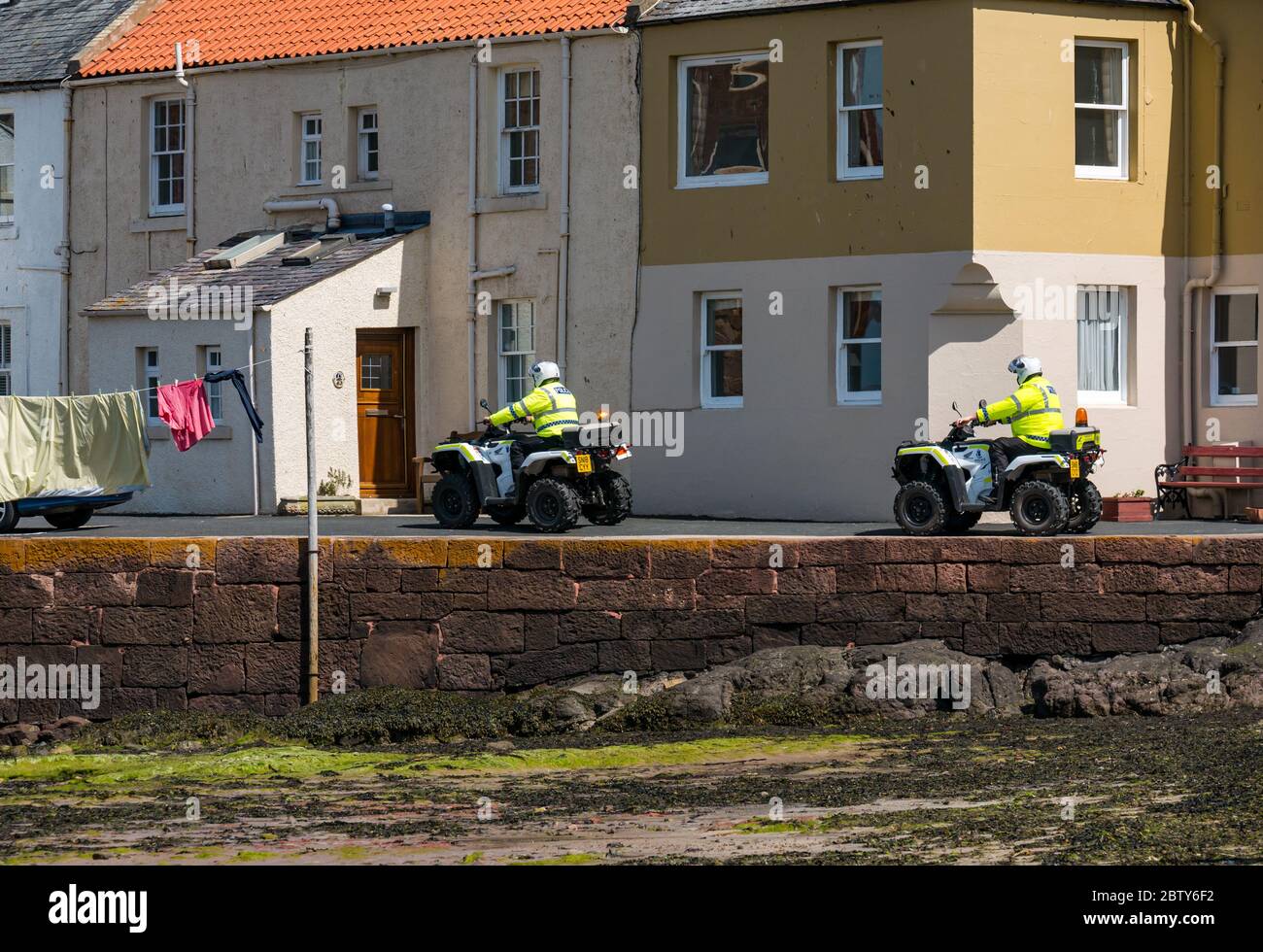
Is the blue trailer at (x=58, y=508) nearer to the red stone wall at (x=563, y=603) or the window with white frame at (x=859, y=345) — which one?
the red stone wall at (x=563, y=603)

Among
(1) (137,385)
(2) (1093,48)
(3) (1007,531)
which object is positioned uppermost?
(2) (1093,48)

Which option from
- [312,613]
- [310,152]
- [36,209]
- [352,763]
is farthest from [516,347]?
[352,763]

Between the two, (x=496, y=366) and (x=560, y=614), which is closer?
(x=560, y=614)

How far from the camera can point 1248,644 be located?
55.6 feet

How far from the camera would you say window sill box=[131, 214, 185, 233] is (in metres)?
29.8

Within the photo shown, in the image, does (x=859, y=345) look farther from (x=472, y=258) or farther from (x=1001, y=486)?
(x=472, y=258)

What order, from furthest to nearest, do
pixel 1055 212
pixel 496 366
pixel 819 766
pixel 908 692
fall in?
pixel 496 366 < pixel 1055 212 < pixel 908 692 < pixel 819 766

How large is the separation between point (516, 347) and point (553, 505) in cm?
629

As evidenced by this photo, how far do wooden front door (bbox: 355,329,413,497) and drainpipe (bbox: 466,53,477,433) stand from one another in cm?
93

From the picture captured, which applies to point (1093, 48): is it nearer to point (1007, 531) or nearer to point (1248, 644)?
point (1007, 531)

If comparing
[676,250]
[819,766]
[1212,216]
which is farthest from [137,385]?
[819,766]

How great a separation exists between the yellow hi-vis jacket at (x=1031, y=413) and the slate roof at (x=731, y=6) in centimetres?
589

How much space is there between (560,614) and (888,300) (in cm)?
858

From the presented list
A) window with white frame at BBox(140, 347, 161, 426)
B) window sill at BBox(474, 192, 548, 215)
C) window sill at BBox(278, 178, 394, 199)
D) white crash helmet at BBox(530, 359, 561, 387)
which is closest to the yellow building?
window sill at BBox(474, 192, 548, 215)
